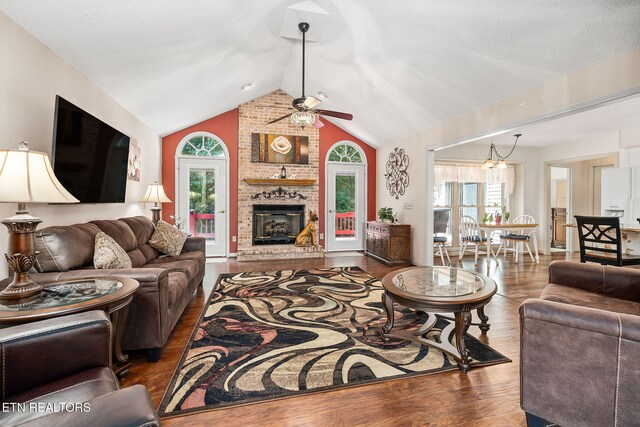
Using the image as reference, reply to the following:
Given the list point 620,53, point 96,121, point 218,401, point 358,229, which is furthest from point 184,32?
point 358,229

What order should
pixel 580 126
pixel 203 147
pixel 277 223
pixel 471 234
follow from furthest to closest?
pixel 277 223 → pixel 203 147 → pixel 471 234 → pixel 580 126

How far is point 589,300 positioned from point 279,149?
18.2 feet

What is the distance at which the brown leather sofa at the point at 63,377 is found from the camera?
852 mm

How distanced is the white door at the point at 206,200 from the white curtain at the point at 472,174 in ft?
15.3

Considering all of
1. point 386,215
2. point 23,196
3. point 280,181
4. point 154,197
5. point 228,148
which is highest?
point 228,148

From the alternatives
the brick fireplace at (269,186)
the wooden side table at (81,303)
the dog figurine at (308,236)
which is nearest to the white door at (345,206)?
the brick fireplace at (269,186)

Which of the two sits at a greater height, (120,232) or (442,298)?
(120,232)

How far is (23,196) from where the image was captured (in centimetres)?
147

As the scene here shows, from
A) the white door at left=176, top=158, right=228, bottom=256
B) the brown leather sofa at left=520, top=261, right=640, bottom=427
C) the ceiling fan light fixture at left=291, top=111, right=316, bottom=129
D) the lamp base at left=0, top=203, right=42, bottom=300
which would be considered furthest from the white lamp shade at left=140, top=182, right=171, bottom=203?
the brown leather sofa at left=520, top=261, right=640, bottom=427

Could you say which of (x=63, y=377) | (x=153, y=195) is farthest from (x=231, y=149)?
(x=63, y=377)

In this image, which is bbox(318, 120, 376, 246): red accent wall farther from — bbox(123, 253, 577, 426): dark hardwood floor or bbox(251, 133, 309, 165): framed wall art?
bbox(123, 253, 577, 426): dark hardwood floor

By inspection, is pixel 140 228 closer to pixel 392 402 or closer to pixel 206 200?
pixel 206 200

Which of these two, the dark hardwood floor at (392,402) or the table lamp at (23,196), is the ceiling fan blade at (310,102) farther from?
the dark hardwood floor at (392,402)

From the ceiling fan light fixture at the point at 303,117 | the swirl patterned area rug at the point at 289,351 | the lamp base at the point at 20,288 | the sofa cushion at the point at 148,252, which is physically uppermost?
the ceiling fan light fixture at the point at 303,117
